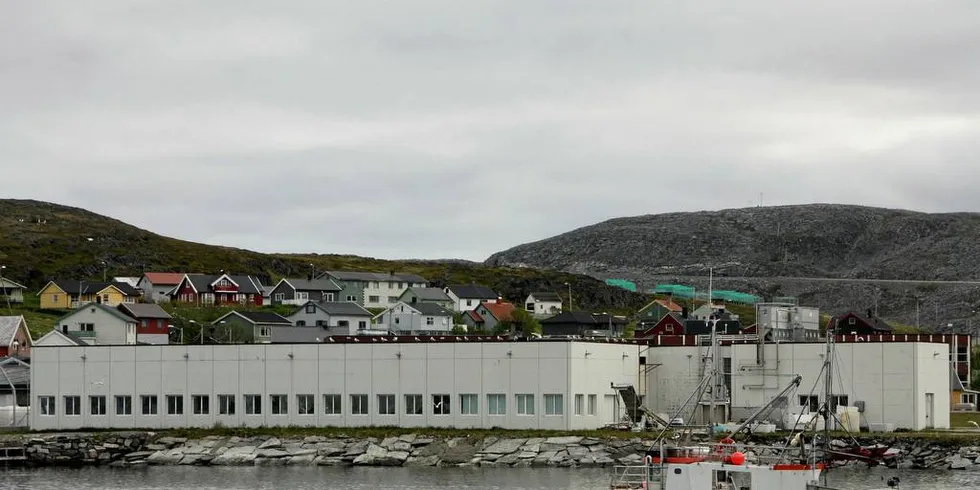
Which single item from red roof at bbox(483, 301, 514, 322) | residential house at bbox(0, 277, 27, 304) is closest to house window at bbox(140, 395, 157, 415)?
residential house at bbox(0, 277, 27, 304)

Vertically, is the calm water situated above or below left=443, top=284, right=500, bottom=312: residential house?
below

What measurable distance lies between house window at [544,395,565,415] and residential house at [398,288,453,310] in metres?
85.3

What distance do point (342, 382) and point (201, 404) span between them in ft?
28.8

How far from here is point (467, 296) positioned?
577ft

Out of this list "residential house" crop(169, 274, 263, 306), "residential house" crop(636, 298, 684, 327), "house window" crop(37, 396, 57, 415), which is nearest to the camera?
"house window" crop(37, 396, 57, 415)

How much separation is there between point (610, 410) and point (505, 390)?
22.6 feet

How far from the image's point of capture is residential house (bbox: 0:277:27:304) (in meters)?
161

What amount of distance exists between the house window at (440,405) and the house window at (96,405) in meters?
20.2

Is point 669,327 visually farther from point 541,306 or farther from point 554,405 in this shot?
point 554,405

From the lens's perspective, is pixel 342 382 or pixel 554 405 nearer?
pixel 554 405

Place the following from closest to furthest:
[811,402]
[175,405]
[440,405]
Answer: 1. [440,405]
2. [811,402]
3. [175,405]

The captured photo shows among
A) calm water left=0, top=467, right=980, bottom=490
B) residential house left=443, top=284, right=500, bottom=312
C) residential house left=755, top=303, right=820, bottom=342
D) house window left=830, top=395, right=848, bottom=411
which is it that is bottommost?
calm water left=0, top=467, right=980, bottom=490

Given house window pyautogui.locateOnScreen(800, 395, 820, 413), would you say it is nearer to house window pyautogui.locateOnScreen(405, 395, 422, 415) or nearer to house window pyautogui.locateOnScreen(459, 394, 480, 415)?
house window pyautogui.locateOnScreen(459, 394, 480, 415)

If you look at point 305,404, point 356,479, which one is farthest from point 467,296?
point 356,479
